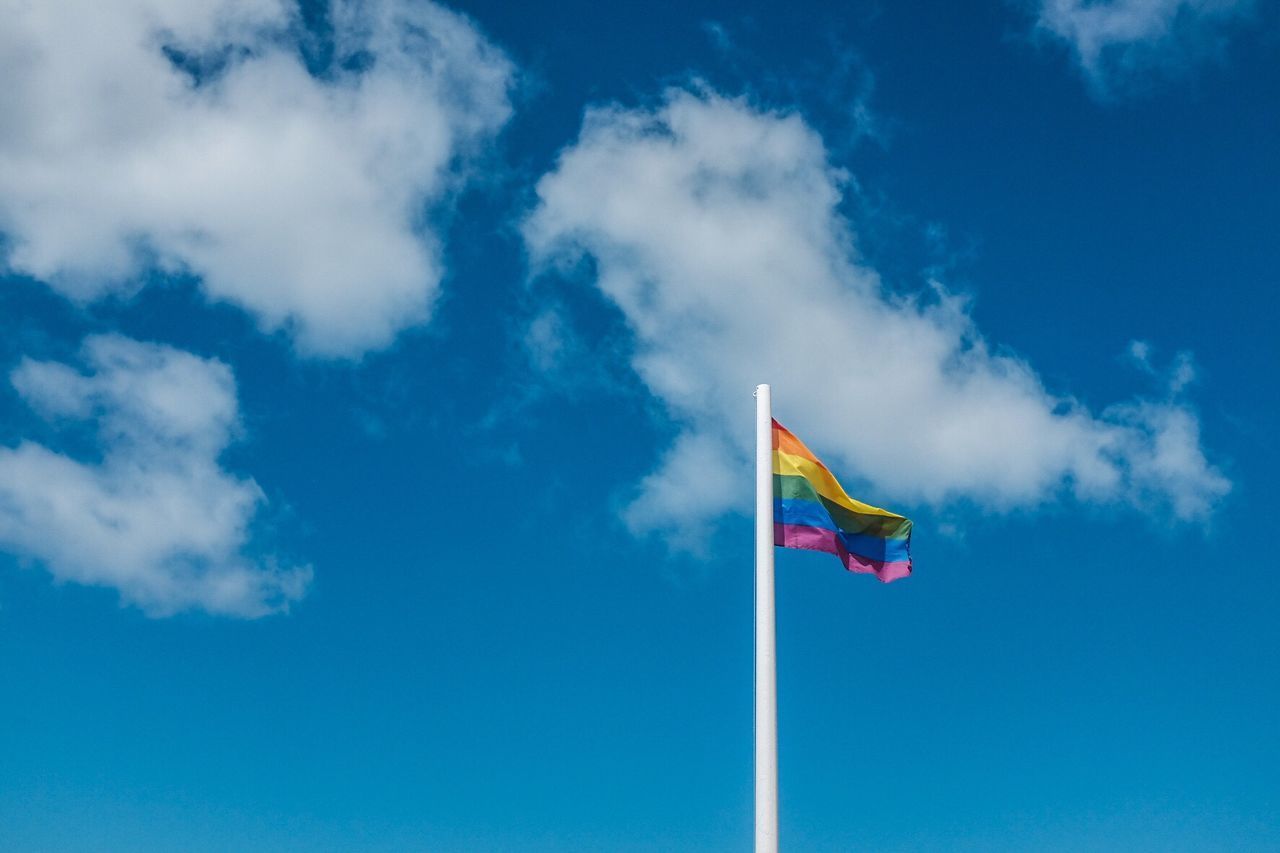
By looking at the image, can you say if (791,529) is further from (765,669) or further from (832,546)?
(765,669)

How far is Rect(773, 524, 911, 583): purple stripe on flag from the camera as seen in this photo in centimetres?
2247

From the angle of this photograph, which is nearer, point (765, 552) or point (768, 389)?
point (765, 552)

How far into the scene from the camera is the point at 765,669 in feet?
61.1

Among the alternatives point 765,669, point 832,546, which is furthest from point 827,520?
point 765,669

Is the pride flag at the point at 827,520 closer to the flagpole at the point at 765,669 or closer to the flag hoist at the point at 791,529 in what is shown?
the flag hoist at the point at 791,529

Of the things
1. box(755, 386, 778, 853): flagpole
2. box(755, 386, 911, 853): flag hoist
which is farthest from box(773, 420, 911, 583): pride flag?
box(755, 386, 778, 853): flagpole

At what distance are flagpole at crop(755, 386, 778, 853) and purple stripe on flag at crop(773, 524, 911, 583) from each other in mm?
1478

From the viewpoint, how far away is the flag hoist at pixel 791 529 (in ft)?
60.7

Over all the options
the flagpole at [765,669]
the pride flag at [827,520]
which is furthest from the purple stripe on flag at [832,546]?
the flagpole at [765,669]

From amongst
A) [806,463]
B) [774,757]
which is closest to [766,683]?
[774,757]

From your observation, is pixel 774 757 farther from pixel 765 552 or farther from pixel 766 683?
pixel 765 552

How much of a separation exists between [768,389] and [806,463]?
79.2 inches

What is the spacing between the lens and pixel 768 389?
21938 millimetres

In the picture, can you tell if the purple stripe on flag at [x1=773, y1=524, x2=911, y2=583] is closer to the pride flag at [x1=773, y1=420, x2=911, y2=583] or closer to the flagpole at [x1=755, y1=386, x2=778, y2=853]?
the pride flag at [x1=773, y1=420, x2=911, y2=583]
